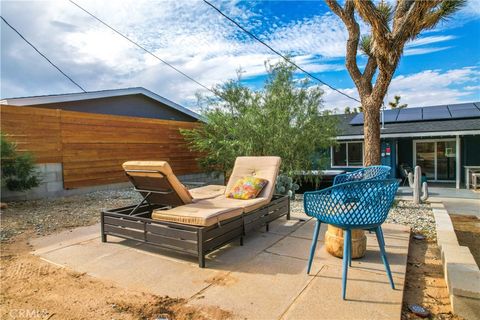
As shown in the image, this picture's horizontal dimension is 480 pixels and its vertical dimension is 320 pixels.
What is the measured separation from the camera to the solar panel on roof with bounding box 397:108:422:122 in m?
12.8

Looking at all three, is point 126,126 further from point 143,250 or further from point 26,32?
point 143,250

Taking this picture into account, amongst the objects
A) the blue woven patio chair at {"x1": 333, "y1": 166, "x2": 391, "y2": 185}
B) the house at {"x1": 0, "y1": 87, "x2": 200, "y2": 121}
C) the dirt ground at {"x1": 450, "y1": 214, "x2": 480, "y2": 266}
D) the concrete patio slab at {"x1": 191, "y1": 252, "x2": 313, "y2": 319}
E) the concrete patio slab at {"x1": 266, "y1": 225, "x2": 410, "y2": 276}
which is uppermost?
the house at {"x1": 0, "y1": 87, "x2": 200, "y2": 121}

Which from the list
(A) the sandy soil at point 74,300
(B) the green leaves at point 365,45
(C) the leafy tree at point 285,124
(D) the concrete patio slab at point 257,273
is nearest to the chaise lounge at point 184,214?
(D) the concrete patio slab at point 257,273

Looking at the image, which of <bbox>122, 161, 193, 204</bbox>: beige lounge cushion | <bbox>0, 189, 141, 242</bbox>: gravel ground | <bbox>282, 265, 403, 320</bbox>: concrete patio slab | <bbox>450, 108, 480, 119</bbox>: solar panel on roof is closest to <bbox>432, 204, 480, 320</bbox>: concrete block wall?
<bbox>282, 265, 403, 320</bbox>: concrete patio slab

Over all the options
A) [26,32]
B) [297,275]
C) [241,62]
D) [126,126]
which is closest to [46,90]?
[26,32]

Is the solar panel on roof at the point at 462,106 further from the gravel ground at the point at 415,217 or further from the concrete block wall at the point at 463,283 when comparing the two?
the concrete block wall at the point at 463,283

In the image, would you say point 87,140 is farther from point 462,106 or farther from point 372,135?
point 462,106

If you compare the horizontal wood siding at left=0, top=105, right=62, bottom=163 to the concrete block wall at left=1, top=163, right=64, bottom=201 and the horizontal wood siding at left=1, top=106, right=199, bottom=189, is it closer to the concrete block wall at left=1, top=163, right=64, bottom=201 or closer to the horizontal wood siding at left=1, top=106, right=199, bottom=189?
the horizontal wood siding at left=1, top=106, right=199, bottom=189

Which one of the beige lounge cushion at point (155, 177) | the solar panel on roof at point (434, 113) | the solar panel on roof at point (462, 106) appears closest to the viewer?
the beige lounge cushion at point (155, 177)

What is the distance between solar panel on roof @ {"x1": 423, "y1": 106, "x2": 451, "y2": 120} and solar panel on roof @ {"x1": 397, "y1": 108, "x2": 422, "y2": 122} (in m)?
0.23

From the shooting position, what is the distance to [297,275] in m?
2.88

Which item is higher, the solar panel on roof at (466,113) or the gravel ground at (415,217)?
the solar panel on roof at (466,113)

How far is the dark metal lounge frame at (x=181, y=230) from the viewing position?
3.19m

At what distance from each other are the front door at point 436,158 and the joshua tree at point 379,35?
8.72 metres
